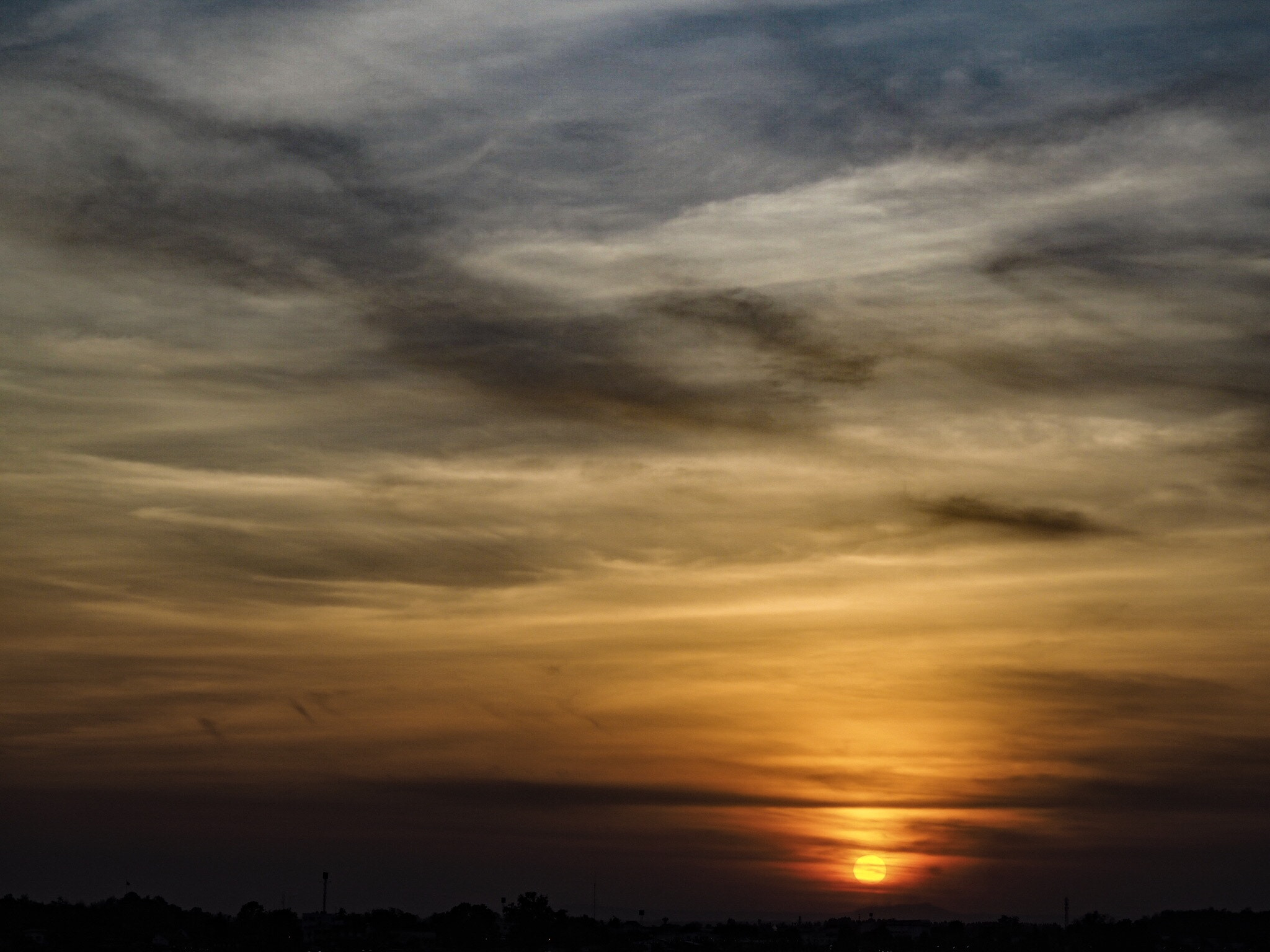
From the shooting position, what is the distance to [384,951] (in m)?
196

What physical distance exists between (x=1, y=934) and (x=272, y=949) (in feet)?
101

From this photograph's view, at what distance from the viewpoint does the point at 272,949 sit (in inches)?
7416

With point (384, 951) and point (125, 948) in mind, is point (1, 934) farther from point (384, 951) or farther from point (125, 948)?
point (384, 951)

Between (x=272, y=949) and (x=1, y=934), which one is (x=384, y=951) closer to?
(x=272, y=949)

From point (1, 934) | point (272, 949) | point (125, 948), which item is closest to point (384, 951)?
point (272, 949)

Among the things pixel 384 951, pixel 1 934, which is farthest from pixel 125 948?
pixel 384 951

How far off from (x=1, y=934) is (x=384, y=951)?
43925 millimetres

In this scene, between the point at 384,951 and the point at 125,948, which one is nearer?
the point at 125,948

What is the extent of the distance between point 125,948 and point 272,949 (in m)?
16.6

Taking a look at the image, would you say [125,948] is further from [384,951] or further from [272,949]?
[384,951]

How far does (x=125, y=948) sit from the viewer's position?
181625 millimetres

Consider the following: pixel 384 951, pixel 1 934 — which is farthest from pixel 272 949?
pixel 1 934

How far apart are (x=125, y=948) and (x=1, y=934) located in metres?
16.3
